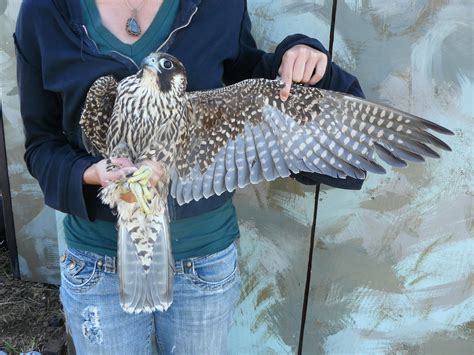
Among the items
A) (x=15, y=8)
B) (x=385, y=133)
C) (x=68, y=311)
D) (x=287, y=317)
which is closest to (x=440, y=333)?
(x=287, y=317)

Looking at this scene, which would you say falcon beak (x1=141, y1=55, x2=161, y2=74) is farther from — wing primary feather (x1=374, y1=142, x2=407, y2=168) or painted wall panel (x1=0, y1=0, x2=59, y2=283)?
painted wall panel (x1=0, y1=0, x2=59, y2=283)

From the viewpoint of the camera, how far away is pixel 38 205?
3.15m

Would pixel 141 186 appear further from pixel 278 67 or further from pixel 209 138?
pixel 278 67

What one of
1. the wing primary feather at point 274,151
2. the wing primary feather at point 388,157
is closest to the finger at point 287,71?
the wing primary feather at point 274,151

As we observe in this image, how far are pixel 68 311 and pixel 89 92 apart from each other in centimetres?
72

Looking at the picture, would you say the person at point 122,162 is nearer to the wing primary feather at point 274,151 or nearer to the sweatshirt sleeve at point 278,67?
the sweatshirt sleeve at point 278,67

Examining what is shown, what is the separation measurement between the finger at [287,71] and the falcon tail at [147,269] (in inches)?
21.1

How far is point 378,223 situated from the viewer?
2410 mm

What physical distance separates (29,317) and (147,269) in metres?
1.90

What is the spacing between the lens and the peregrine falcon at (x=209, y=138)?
5.37 feet

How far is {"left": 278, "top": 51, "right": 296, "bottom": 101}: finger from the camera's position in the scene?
5.38 feet

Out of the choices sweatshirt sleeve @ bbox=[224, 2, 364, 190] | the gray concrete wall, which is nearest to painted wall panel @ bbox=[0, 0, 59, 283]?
the gray concrete wall

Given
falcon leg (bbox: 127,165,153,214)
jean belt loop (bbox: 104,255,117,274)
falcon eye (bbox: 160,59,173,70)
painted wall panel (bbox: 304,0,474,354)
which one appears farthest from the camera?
painted wall panel (bbox: 304,0,474,354)

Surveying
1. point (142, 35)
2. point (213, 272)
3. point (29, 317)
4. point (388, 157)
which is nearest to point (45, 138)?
point (142, 35)
